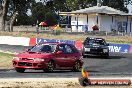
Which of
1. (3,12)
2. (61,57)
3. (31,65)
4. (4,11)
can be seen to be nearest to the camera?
(31,65)

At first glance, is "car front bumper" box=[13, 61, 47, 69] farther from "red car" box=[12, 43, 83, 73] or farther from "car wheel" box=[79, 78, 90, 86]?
"car wheel" box=[79, 78, 90, 86]

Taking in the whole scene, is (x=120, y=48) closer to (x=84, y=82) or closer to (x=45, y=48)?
(x=45, y=48)

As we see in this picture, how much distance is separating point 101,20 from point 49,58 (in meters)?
60.4

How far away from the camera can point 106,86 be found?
15.3 metres

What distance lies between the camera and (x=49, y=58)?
68.3 feet

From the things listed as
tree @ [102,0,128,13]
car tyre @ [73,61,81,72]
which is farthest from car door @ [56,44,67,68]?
tree @ [102,0,128,13]

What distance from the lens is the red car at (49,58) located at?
20.4m

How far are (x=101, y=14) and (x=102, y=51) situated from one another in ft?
151

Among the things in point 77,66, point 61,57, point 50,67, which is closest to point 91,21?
point 77,66

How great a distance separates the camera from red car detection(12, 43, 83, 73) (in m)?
20.4

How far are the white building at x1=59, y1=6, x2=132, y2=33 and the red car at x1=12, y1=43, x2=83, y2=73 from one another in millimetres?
55782

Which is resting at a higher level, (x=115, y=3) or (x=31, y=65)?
(x=115, y=3)

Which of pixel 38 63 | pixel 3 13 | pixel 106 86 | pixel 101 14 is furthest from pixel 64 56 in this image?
pixel 101 14

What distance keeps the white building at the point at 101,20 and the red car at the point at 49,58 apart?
183 feet
